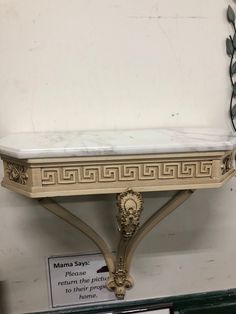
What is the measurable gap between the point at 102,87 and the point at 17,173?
0.30 m

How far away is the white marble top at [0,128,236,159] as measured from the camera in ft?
2.18

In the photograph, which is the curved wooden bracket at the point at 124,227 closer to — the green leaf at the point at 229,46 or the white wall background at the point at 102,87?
the white wall background at the point at 102,87

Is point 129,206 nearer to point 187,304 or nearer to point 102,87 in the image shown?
→ point 102,87

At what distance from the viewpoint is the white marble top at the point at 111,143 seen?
67 cm

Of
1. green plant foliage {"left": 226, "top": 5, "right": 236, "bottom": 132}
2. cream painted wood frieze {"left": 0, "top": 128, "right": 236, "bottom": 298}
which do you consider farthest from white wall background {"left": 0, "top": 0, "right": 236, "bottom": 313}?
cream painted wood frieze {"left": 0, "top": 128, "right": 236, "bottom": 298}

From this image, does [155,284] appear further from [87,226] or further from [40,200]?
[40,200]

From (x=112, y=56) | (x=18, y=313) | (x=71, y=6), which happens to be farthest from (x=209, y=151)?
(x=18, y=313)

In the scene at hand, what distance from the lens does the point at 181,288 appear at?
3.36 feet

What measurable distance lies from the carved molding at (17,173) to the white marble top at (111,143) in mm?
40

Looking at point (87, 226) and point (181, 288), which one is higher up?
point (87, 226)

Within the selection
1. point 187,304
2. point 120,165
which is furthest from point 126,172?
point 187,304

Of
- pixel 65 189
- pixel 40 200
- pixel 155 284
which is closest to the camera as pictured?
pixel 65 189

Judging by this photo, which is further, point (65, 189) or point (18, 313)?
point (18, 313)

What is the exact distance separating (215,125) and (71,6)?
1.53 feet
